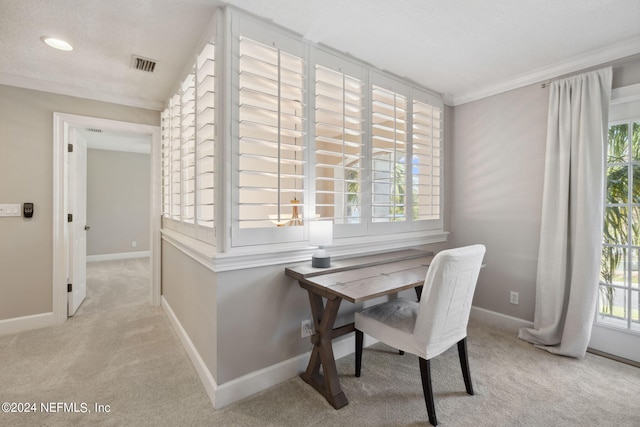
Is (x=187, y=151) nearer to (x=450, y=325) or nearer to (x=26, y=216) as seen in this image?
(x=26, y=216)

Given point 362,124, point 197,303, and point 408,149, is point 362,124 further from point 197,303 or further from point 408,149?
point 197,303

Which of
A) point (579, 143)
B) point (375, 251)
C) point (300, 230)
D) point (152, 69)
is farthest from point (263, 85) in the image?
point (579, 143)

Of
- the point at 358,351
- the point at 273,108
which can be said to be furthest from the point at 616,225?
the point at 273,108

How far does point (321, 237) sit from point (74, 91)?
292cm

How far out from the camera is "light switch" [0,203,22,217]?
2633mm

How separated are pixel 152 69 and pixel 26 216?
1.83m

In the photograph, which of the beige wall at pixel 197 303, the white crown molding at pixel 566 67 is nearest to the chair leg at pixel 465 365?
the beige wall at pixel 197 303

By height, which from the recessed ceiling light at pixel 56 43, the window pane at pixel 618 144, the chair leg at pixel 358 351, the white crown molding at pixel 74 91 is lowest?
the chair leg at pixel 358 351

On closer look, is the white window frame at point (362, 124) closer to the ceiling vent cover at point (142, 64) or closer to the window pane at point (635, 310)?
the ceiling vent cover at point (142, 64)

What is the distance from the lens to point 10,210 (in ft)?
8.73

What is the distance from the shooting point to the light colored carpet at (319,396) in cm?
161

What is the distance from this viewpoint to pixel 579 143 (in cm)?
229

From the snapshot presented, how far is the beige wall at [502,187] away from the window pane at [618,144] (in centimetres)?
44

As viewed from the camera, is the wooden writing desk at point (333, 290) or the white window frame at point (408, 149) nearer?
the wooden writing desk at point (333, 290)
